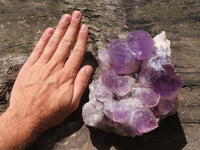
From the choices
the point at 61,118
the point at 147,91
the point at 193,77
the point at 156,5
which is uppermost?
the point at 156,5

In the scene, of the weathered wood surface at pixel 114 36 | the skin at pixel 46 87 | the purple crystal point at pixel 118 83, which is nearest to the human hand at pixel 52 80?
the skin at pixel 46 87

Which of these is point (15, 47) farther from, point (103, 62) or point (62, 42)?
point (103, 62)

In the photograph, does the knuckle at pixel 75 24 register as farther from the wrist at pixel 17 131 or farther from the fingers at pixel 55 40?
the wrist at pixel 17 131

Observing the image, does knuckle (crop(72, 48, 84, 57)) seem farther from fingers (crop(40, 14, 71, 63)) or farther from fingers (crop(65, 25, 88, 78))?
fingers (crop(40, 14, 71, 63))

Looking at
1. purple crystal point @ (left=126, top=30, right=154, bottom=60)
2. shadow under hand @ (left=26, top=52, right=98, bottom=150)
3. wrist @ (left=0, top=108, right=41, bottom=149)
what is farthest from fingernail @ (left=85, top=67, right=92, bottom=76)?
wrist @ (left=0, top=108, right=41, bottom=149)

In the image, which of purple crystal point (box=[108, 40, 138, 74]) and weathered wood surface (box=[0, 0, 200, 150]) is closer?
purple crystal point (box=[108, 40, 138, 74])

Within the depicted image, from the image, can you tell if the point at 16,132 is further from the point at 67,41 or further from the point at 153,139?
the point at 153,139

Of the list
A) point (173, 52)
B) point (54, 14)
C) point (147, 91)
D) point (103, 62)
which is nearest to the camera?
point (147, 91)

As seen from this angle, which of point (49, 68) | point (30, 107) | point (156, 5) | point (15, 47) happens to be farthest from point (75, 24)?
point (156, 5)
